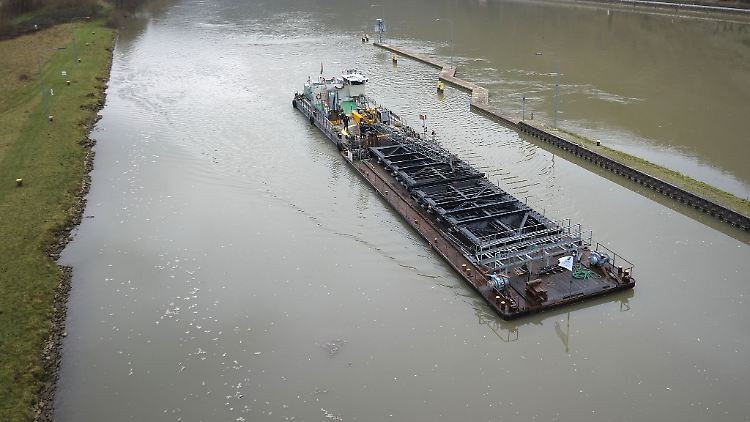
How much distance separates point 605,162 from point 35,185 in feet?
105

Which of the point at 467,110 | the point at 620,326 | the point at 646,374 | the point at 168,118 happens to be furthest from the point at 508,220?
the point at 168,118

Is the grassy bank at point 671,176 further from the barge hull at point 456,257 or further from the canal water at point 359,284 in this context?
the barge hull at point 456,257

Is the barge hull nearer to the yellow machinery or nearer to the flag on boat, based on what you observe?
the flag on boat

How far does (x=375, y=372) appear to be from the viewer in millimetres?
21969

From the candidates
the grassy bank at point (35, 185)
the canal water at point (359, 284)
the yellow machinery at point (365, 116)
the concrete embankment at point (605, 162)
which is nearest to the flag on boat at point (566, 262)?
the canal water at point (359, 284)

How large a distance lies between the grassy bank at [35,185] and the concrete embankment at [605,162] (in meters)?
28.5

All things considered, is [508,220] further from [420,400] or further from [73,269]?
[73,269]

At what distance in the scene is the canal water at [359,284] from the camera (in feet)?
68.9

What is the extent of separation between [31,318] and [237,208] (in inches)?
469

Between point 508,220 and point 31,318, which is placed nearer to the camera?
point 31,318

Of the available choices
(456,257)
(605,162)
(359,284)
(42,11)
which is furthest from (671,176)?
(42,11)

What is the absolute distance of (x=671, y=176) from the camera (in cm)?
3616

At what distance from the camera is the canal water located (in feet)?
68.9

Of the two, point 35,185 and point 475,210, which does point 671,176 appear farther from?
point 35,185
